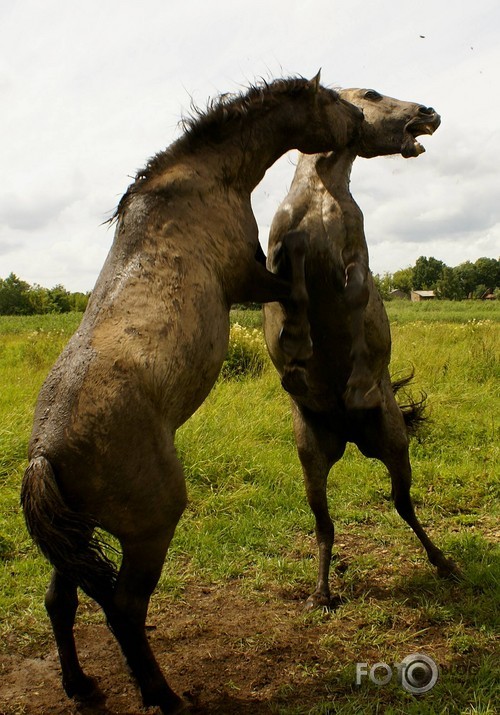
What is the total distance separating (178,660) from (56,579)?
928 mm

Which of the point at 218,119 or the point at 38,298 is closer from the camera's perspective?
the point at 218,119

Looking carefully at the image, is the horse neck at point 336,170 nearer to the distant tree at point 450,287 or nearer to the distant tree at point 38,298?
the distant tree at point 38,298

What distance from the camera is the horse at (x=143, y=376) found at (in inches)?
94.3

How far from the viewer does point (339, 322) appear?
3.63 meters

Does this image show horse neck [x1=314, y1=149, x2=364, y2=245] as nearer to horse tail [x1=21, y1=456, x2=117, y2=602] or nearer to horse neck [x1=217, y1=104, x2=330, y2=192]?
horse neck [x1=217, y1=104, x2=330, y2=192]

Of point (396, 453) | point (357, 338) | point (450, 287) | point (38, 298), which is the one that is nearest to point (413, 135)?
point (357, 338)

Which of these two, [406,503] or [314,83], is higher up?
[314,83]

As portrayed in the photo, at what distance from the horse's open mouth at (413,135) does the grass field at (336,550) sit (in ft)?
8.87

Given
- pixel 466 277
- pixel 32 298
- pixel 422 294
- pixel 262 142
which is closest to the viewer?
pixel 262 142

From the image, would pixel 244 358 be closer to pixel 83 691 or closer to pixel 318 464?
pixel 318 464

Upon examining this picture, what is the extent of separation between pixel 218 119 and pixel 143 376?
1393 mm

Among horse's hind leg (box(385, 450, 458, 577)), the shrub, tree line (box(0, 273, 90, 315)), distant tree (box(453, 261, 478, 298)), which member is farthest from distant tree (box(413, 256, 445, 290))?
horse's hind leg (box(385, 450, 458, 577))

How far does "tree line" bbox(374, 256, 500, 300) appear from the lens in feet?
245

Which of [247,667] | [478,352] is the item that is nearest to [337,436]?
[247,667]
